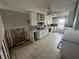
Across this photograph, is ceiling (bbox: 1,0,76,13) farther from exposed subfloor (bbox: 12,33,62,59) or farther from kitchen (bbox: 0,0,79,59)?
exposed subfloor (bbox: 12,33,62,59)

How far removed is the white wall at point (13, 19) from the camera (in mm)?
3103

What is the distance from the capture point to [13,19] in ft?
11.4

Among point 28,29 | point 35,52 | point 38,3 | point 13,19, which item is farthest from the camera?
point 28,29

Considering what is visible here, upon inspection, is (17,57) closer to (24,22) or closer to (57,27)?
(24,22)

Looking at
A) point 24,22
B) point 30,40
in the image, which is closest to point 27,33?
point 30,40

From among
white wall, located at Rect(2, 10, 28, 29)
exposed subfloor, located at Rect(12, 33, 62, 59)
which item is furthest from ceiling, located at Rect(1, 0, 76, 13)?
exposed subfloor, located at Rect(12, 33, 62, 59)

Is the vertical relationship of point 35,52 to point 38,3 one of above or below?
below

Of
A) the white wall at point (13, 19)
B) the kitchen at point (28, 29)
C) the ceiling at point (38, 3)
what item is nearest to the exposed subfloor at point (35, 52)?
the kitchen at point (28, 29)

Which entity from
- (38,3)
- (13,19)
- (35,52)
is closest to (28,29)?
(13,19)

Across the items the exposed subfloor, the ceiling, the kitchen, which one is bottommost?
the exposed subfloor

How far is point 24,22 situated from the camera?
4148 millimetres

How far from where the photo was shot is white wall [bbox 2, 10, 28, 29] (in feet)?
10.2

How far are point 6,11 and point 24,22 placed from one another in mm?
1358

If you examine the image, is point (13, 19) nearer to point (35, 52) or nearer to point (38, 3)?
point (38, 3)
